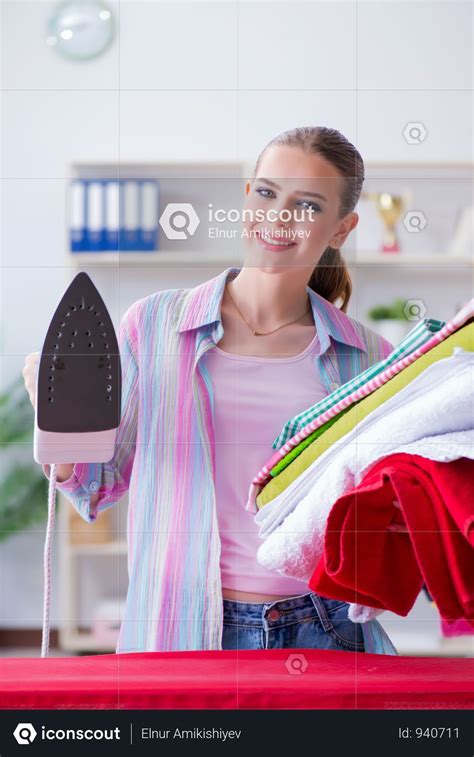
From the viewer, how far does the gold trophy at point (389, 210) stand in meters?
0.55

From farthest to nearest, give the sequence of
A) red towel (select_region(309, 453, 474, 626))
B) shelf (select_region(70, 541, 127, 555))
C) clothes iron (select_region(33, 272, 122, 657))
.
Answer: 1. shelf (select_region(70, 541, 127, 555))
2. clothes iron (select_region(33, 272, 122, 657))
3. red towel (select_region(309, 453, 474, 626))

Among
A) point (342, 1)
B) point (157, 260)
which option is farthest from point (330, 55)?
point (157, 260)

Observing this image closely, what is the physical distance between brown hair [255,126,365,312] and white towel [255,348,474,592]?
14 centimetres

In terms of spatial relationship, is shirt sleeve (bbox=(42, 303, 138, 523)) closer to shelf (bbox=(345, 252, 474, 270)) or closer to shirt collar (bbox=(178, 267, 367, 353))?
shirt collar (bbox=(178, 267, 367, 353))

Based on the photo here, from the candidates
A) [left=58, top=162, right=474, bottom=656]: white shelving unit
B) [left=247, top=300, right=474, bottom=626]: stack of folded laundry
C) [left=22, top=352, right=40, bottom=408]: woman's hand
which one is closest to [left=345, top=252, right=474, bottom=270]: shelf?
[left=58, top=162, right=474, bottom=656]: white shelving unit

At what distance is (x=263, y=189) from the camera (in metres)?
0.55

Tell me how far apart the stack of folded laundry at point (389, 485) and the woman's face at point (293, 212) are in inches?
4.4

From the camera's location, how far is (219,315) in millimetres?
569

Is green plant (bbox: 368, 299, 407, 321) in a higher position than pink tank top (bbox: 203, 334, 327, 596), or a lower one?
higher

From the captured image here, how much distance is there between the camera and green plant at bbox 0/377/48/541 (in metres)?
0.60

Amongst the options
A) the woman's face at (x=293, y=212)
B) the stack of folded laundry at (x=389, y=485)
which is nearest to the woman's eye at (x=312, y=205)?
the woman's face at (x=293, y=212)

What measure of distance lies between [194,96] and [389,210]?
0.54 feet

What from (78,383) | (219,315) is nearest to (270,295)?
(219,315)
